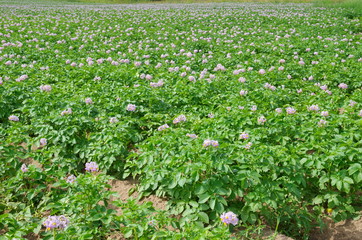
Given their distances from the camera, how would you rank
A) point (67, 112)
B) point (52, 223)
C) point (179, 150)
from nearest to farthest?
point (52, 223), point (179, 150), point (67, 112)

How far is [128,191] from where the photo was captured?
149 inches

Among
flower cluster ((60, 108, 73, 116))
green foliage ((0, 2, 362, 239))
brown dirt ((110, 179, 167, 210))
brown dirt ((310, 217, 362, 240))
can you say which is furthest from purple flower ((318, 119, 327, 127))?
flower cluster ((60, 108, 73, 116))

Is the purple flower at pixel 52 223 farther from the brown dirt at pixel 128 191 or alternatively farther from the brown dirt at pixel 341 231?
the brown dirt at pixel 341 231

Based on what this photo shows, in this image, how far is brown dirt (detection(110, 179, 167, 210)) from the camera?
3526mm

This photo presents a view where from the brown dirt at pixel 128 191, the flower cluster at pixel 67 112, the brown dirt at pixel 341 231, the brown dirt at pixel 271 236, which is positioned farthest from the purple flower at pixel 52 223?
the brown dirt at pixel 341 231

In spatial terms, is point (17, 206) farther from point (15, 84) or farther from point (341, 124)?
point (341, 124)

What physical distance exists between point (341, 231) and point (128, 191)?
7.93 feet

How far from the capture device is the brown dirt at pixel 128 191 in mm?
3526

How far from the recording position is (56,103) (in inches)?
196

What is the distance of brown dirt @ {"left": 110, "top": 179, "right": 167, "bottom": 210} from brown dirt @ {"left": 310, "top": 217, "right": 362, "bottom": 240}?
5.46 ft

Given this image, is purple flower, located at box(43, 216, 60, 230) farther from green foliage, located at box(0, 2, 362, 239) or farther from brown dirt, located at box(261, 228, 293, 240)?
brown dirt, located at box(261, 228, 293, 240)

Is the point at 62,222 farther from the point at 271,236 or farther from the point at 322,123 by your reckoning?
the point at 322,123

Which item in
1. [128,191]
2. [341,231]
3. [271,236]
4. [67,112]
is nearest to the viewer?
[271,236]

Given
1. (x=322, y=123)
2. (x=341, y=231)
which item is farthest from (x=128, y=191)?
(x=322, y=123)
